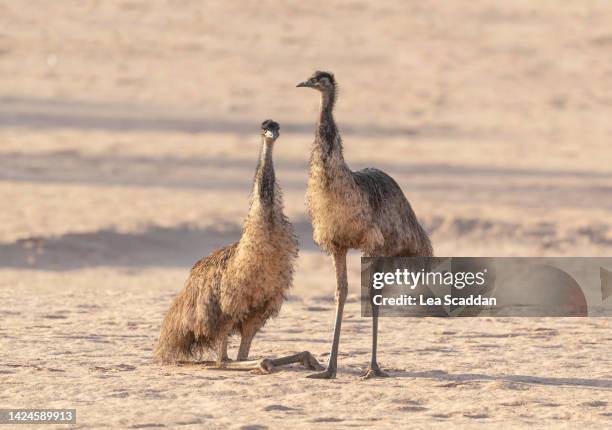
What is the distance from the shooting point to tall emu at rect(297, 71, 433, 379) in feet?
23.4

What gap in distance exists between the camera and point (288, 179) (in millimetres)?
16484

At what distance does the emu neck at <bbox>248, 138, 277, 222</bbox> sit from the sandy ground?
0.85 metres

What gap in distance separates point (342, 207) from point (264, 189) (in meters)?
0.44

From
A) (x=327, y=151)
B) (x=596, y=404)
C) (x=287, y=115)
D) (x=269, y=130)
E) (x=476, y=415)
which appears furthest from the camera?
(x=287, y=115)

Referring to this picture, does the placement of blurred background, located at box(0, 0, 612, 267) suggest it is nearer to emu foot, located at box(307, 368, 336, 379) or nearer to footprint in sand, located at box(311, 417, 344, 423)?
emu foot, located at box(307, 368, 336, 379)

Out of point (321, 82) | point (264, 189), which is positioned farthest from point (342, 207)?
point (321, 82)

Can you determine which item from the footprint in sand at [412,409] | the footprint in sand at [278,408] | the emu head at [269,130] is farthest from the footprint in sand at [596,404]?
the emu head at [269,130]

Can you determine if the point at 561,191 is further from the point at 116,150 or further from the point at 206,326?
the point at 206,326

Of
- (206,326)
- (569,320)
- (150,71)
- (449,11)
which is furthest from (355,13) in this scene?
(206,326)

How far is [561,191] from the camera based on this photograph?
643 inches

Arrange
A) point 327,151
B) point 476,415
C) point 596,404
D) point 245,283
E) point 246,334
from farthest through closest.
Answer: point 246,334
point 245,283
point 327,151
point 596,404
point 476,415

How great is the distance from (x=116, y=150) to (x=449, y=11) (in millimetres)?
10271
